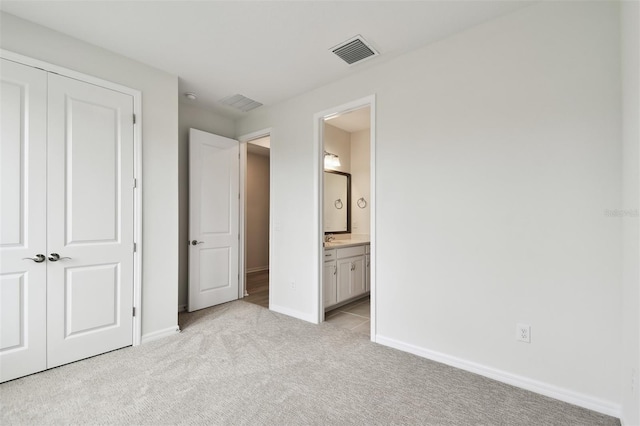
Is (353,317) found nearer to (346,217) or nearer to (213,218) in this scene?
(346,217)

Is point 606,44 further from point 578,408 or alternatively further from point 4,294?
point 4,294

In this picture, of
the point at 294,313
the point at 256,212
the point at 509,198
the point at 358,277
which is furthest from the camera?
the point at 256,212

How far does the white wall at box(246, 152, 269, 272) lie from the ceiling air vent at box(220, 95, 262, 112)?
2.59 meters

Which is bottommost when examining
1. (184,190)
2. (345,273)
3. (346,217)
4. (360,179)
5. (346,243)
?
(345,273)

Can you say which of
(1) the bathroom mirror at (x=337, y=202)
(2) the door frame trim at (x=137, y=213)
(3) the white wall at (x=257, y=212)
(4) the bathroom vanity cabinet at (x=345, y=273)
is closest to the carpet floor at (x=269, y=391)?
(2) the door frame trim at (x=137, y=213)

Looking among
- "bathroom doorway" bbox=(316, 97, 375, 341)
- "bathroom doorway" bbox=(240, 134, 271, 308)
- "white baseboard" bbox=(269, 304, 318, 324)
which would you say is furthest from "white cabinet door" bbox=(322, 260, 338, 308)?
"bathroom doorway" bbox=(240, 134, 271, 308)

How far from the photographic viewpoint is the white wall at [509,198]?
1.82 m

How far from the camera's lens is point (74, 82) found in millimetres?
2426

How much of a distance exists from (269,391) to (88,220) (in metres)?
2.07

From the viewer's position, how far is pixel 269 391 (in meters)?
2.01

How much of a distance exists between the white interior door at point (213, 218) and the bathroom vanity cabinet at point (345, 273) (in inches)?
58.6

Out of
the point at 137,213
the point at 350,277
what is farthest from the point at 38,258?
the point at 350,277

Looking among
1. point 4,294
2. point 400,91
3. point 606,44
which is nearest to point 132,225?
point 4,294

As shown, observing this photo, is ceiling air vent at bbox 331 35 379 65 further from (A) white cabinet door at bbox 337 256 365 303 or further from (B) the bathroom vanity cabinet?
(A) white cabinet door at bbox 337 256 365 303
